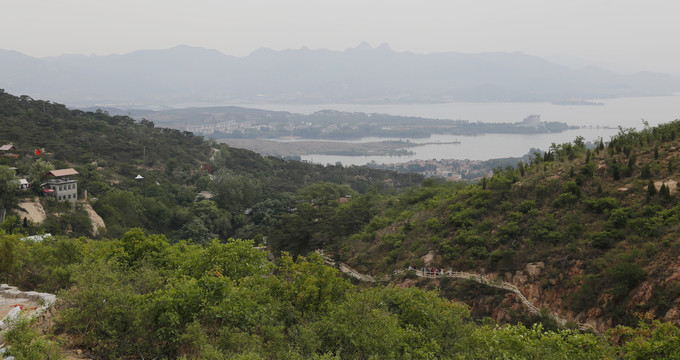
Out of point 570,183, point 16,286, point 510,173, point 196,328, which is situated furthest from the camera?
point 510,173

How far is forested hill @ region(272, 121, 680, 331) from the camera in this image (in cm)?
1270

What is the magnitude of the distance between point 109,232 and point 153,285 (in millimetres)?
20453

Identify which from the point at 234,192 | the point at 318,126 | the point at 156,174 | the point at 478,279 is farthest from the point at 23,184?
the point at 318,126

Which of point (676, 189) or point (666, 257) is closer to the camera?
point (666, 257)

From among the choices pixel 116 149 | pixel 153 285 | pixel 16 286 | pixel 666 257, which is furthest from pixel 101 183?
pixel 666 257

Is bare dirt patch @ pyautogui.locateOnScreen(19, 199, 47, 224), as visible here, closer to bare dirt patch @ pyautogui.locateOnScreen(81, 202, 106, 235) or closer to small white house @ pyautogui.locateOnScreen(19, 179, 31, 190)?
small white house @ pyautogui.locateOnScreen(19, 179, 31, 190)

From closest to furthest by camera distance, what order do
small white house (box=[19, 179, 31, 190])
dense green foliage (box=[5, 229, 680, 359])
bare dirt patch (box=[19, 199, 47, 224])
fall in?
dense green foliage (box=[5, 229, 680, 359]), bare dirt patch (box=[19, 199, 47, 224]), small white house (box=[19, 179, 31, 190])

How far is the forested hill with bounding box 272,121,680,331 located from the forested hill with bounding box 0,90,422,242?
1477 centimetres

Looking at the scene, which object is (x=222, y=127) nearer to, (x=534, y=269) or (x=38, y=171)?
(x=38, y=171)

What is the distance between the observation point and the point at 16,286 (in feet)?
38.2

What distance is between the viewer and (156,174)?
42906mm

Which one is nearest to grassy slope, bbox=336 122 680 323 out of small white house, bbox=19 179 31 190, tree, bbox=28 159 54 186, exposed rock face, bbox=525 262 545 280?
exposed rock face, bbox=525 262 545 280

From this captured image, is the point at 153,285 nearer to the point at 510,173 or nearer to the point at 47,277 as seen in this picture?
the point at 47,277

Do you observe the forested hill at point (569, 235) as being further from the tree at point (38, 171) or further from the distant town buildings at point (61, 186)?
the tree at point (38, 171)
